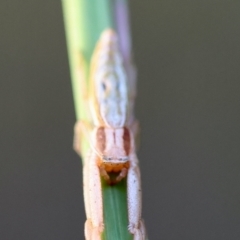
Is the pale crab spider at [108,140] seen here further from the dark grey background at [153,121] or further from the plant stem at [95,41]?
the dark grey background at [153,121]

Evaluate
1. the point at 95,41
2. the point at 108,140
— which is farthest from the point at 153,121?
the point at 95,41

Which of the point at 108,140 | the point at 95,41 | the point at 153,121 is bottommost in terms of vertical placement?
the point at 153,121

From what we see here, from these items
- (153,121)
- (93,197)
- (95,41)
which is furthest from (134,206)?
(153,121)

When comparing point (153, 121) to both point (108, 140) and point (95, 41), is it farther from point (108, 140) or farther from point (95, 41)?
point (95, 41)

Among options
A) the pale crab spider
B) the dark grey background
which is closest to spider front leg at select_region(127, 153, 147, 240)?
the pale crab spider

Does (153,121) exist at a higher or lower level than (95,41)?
lower

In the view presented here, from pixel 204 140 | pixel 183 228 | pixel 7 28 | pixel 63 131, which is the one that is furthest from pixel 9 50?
pixel 183 228

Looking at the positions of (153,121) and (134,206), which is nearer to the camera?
(134,206)

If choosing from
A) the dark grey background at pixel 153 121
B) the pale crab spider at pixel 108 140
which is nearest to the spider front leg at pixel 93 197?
the pale crab spider at pixel 108 140
